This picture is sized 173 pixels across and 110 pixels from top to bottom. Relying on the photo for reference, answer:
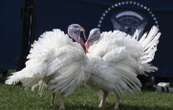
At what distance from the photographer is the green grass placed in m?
8.31

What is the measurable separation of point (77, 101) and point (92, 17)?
8.21 ft

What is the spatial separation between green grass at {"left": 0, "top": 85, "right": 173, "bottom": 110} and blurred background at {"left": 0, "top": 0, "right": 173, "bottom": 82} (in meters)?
1.17

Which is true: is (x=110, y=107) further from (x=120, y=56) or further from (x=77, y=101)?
(x=120, y=56)

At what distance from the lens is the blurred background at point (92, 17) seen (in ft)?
36.0

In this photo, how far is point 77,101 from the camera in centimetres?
889

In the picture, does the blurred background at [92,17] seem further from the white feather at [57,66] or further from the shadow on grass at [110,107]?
the white feather at [57,66]

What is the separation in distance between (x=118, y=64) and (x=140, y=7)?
3.40m

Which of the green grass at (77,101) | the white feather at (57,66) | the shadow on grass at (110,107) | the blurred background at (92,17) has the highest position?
the blurred background at (92,17)


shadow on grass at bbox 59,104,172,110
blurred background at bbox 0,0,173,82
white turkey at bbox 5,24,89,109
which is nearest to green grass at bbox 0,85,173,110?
shadow on grass at bbox 59,104,172,110

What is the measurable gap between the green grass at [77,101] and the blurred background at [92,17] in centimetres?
117

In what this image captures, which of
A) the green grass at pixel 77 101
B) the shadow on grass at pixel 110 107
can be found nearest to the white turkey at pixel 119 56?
the shadow on grass at pixel 110 107

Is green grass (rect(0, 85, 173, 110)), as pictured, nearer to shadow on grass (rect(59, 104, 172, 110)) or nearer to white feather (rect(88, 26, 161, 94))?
shadow on grass (rect(59, 104, 172, 110))

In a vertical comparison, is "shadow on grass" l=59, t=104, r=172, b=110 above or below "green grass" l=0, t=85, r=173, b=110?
below

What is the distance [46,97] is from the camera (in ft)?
30.0
